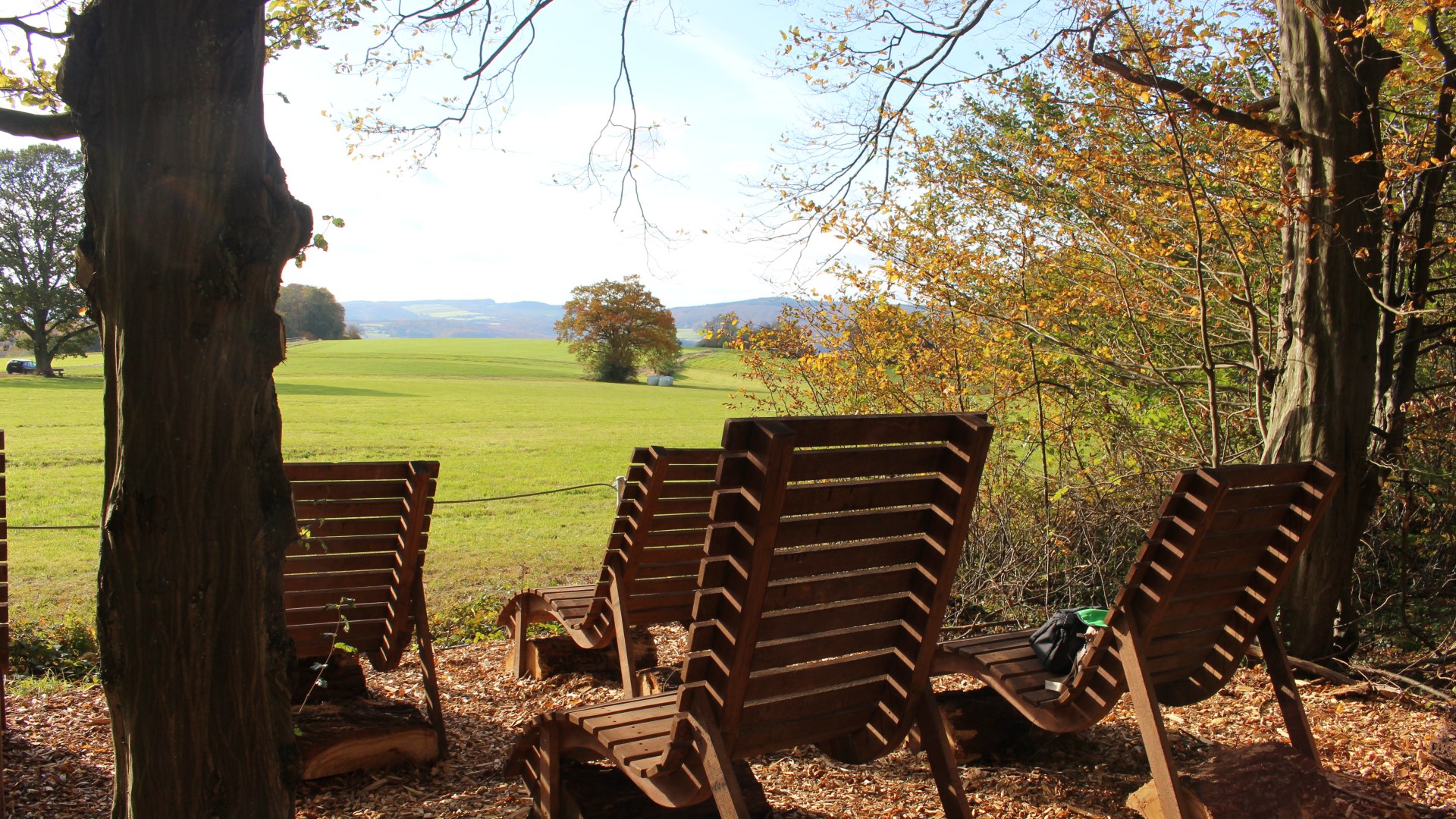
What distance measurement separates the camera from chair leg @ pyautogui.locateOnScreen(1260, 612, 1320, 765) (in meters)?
3.77

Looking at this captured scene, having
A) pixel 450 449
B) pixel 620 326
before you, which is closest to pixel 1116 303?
pixel 450 449

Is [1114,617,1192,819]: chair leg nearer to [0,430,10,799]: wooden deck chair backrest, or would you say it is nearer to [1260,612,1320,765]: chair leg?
[1260,612,1320,765]: chair leg

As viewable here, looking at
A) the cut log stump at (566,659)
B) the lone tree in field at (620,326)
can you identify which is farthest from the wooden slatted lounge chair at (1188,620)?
the lone tree in field at (620,326)

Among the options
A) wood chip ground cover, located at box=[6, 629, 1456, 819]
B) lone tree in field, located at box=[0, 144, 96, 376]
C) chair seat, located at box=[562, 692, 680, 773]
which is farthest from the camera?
lone tree in field, located at box=[0, 144, 96, 376]

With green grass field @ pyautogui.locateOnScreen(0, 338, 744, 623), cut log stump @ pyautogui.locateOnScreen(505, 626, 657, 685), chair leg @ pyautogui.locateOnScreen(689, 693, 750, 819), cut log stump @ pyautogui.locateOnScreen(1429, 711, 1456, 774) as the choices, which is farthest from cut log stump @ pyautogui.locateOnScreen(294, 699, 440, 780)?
green grass field @ pyautogui.locateOnScreen(0, 338, 744, 623)

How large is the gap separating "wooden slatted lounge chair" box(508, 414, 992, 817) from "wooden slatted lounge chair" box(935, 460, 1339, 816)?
718 millimetres

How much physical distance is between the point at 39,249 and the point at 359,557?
45.5 m

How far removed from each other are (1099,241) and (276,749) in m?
6.87

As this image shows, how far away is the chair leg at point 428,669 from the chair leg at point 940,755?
92.8 inches

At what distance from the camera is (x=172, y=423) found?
2391 mm

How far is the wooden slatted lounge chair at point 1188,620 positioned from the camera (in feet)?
10.7

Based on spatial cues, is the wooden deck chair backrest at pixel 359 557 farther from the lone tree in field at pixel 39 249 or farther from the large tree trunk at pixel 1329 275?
the lone tree in field at pixel 39 249

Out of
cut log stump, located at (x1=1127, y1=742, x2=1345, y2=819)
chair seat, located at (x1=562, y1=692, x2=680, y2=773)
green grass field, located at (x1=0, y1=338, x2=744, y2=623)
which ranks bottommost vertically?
green grass field, located at (x1=0, y1=338, x2=744, y2=623)

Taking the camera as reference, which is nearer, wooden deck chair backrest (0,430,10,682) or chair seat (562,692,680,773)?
chair seat (562,692,680,773)
